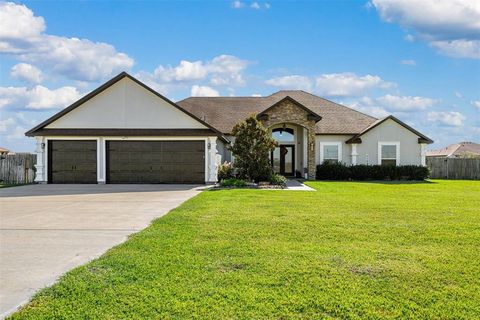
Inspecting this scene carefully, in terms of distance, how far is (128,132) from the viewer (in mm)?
23188

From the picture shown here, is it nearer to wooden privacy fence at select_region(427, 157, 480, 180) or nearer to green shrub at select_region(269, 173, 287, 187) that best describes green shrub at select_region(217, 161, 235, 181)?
green shrub at select_region(269, 173, 287, 187)

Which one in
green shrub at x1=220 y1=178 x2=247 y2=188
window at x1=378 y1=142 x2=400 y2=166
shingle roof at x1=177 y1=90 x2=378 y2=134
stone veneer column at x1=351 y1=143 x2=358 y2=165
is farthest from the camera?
shingle roof at x1=177 y1=90 x2=378 y2=134

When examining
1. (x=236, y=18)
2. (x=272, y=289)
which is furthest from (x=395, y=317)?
(x=236, y=18)

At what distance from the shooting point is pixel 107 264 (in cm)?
611

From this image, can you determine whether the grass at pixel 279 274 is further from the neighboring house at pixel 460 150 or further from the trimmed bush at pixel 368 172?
the neighboring house at pixel 460 150

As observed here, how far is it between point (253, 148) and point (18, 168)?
46.8ft

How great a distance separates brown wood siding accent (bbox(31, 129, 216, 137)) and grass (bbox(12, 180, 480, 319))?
13350mm

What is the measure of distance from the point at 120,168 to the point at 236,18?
34.2ft

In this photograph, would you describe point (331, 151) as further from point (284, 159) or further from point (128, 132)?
point (128, 132)

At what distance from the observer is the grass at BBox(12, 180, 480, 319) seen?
4.47 metres

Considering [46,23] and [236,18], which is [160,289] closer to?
[236,18]

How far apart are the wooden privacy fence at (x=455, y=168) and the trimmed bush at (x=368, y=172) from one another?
523cm

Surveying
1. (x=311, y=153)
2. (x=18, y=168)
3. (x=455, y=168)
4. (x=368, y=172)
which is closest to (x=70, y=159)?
(x=18, y=168)

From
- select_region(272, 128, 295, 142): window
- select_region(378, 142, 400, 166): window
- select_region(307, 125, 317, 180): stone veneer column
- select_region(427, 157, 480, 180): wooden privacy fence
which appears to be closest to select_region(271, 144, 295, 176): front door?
select_region(272, 128, 295, 142): window
